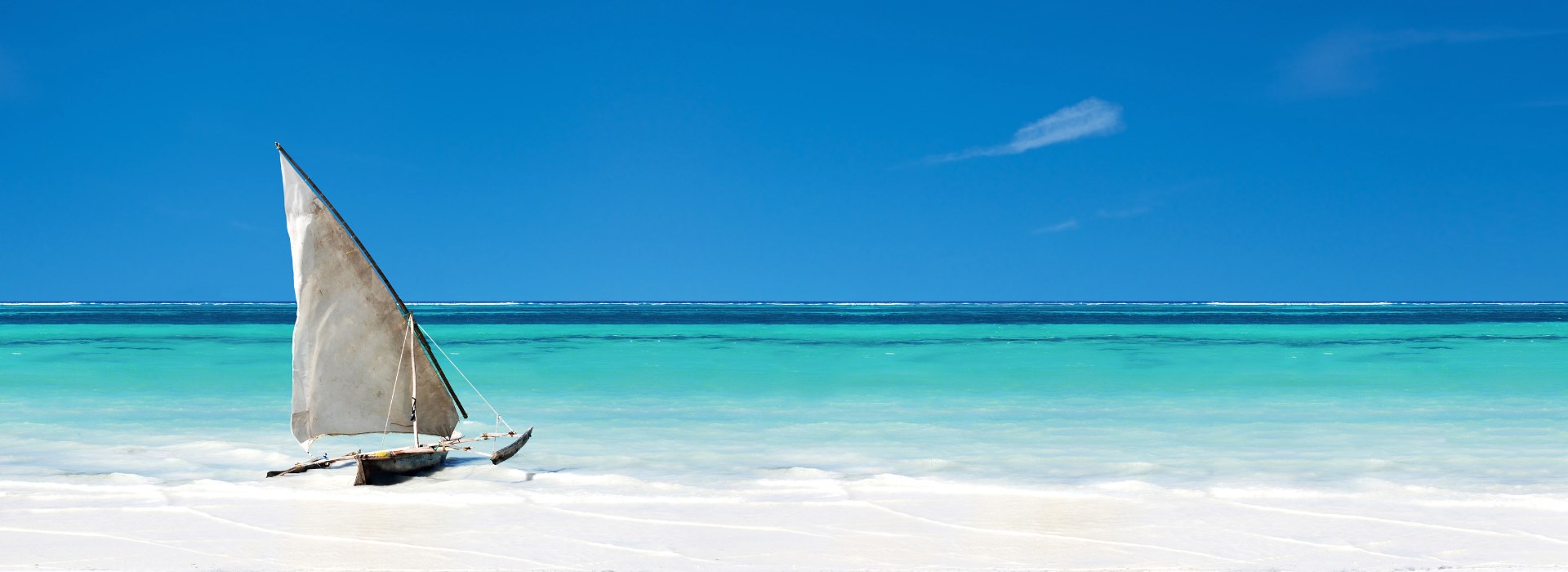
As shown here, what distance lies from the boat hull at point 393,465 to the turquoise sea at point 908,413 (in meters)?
1.13

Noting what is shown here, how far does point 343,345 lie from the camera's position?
32.0 feet

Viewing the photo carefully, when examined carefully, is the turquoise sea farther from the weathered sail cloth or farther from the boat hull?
the boat hull

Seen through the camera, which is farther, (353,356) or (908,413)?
(908,413)

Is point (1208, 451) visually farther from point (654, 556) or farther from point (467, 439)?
point (467, 439)

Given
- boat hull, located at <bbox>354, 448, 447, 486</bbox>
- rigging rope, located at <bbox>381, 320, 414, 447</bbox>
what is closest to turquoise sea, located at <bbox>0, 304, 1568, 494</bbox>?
boat hull, located at <bbox>354, 448, 447, 486</bbox>

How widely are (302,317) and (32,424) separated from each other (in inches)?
317

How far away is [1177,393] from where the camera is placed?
18.9m

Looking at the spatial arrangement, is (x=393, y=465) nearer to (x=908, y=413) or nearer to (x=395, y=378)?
(x=395, y=378)

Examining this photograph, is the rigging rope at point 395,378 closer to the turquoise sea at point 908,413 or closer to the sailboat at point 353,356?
the sailboat at point 353,356

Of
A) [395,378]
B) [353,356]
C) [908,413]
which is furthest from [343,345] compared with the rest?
[908,413]

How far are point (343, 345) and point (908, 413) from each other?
29.0ft

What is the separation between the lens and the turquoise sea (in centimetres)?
1052

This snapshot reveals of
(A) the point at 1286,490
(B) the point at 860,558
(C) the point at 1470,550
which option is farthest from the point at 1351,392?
(B) the point at 860,558

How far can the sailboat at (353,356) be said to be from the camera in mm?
9359
